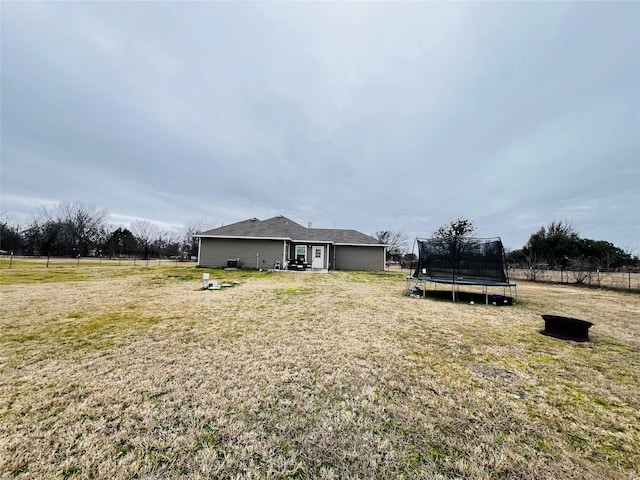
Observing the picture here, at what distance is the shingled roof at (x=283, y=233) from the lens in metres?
17.4

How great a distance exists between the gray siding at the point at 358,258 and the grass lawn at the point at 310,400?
15.3 m

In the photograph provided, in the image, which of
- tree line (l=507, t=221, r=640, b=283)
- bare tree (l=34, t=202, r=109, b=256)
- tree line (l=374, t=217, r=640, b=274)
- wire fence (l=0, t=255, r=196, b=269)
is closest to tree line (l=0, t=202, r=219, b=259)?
bare tree (l=34, t=202, r=109, b=256)

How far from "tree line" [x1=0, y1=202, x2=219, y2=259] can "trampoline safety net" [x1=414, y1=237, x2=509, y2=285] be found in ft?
117

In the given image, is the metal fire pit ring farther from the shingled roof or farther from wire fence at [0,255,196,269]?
wire fence at [0,255,196,269]

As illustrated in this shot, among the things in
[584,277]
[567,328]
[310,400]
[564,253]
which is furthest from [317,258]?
[564,253]

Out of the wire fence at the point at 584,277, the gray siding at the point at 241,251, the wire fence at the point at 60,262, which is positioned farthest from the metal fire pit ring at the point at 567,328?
the wire fence at the point at 60,262

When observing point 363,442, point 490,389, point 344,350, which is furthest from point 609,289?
point 363,442

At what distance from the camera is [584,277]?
12.9 m

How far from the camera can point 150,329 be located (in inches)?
177

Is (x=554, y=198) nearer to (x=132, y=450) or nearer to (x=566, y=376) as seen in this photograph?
(x=566, y=376)

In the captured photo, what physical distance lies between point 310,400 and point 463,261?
8507 mm

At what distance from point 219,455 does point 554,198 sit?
111 feet

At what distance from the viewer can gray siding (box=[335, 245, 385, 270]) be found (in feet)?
66.8

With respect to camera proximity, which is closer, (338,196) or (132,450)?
(132,450)
